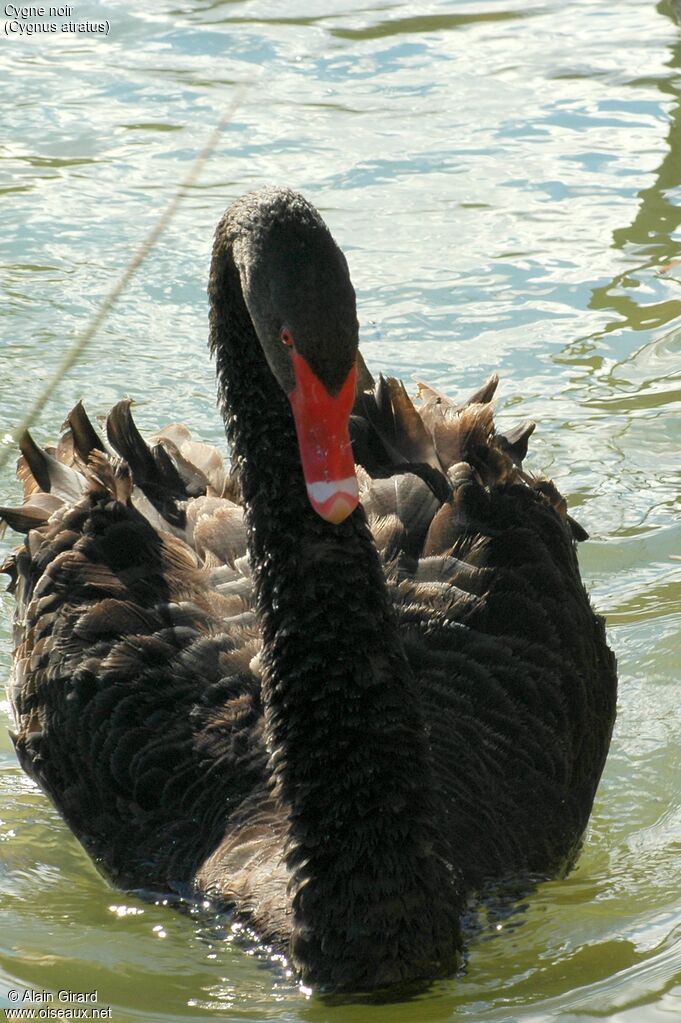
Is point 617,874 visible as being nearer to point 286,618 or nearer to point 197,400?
point 286,618

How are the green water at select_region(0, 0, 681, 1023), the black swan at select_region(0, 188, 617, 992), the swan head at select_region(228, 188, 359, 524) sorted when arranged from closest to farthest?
1. the swan head at select_region(228, 188, 359, 524)
2. the black swan at select_region(0, 188, 617, 992)
3. the green water at select_region(0, 0, 681, 1023)

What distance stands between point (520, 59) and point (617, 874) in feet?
24.3

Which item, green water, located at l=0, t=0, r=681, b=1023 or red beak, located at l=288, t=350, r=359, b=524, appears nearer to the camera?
red beak, located at l=288, t=350, r=359, b=524

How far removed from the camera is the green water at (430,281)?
163 inches

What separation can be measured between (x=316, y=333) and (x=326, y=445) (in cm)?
24

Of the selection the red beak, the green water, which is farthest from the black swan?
the green water

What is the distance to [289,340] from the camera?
3.64 metres

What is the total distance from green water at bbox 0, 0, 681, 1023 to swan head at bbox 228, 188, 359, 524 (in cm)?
126

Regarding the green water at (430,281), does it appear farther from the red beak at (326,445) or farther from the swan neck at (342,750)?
the red beak at (326,445)

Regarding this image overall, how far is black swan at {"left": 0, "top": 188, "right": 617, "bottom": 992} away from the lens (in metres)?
3.90

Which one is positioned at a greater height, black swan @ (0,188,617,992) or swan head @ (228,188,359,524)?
swan head @ (228,188,359,524)

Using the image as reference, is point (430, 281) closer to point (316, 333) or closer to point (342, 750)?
point (342, 750)

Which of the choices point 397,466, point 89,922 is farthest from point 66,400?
point 89,922

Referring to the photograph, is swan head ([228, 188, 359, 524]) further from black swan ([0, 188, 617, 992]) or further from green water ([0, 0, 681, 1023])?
green water ([0, 0, 681, 1023])
